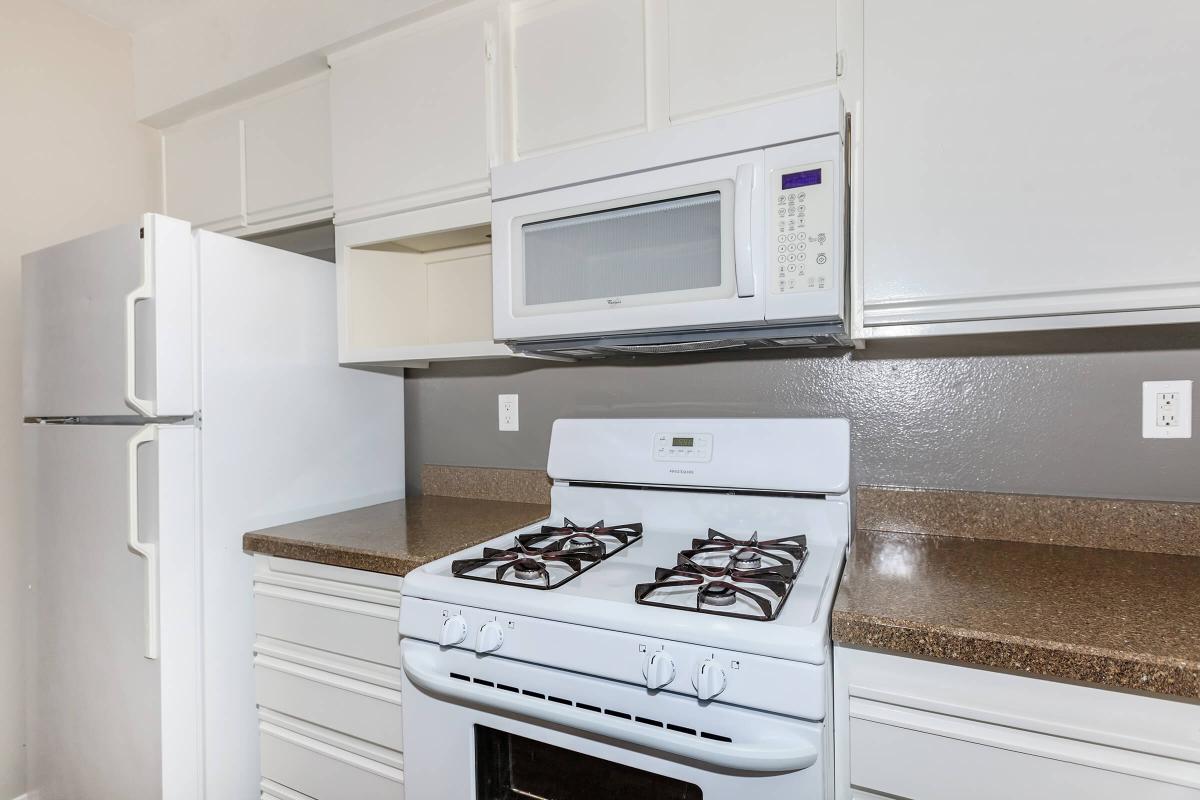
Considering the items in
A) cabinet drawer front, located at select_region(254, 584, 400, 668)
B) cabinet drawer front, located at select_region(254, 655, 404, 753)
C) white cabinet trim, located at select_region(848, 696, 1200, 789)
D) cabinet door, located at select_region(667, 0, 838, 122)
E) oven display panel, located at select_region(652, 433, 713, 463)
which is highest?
cabinet door, located at select_region(667, 0, 838, 122)

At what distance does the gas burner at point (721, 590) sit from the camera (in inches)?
39.9

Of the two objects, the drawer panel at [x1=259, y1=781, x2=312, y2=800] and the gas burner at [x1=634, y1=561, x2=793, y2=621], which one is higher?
the gas burner at [x1=634, y1=561, x2=793, y2=621]

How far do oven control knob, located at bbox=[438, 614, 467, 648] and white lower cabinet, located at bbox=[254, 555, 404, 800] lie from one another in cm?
28

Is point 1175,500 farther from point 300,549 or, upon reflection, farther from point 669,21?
point 300,549

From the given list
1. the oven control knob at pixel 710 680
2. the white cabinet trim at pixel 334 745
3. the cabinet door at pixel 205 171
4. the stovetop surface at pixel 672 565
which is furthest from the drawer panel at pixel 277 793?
the cabinet door at pixel 205 171

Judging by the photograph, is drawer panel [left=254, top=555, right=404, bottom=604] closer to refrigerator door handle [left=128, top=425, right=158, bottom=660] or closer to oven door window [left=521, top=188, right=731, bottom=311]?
refrigerator door handle [left=128, top=425, right=158, bottom=660]

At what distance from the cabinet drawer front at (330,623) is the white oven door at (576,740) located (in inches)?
7.7

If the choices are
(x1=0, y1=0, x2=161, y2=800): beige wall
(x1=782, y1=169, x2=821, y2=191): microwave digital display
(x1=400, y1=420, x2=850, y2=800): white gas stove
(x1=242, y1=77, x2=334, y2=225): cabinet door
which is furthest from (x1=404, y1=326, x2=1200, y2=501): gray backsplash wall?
(x1=0, y1=0, x2=161, y2=800): beige wall

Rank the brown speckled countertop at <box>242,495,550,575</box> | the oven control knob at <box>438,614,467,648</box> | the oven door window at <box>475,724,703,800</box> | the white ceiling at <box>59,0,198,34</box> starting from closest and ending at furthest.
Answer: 1. the oven door window at <box>475,724,703,800</box>
2. the oven control knob at <box>438,614,467,648</box>
3. the brown speckled countertop at <box>242,495,550,575</box>
4. the white ceiling at <box>59,0,198,34</box>

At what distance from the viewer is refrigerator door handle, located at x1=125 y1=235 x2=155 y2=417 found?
4.81 ft

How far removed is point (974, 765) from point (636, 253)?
1081 mm

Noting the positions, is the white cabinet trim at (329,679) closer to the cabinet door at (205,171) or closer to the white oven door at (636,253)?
the white oven door at (636,253)

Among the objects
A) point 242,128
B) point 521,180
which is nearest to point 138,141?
point 242,128

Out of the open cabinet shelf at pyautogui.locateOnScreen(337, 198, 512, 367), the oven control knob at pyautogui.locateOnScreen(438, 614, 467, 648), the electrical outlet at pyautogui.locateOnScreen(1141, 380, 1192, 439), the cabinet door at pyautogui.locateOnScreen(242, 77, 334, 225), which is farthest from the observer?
the cabinet door at pyautogui.locateOnScreen(242, 77, 334, 225)
